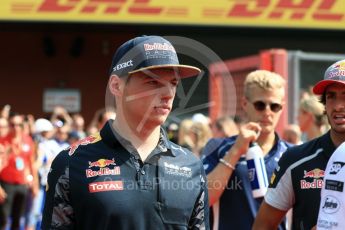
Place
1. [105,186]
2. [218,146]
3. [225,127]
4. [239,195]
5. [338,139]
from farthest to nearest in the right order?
[225,127]
[218,146]
[239,195]
[338,139]
[105,186]

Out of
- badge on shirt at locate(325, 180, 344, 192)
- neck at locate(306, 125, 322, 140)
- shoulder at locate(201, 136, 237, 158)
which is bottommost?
badge on shirt at locate(325, 180, 344, 192)

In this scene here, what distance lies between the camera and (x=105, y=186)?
3.48 metres

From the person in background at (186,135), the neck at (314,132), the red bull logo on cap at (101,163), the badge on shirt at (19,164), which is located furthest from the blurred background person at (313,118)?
the badge on shirt at (19,164)

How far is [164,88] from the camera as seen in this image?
3.52m

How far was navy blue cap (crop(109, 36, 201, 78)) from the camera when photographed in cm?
353

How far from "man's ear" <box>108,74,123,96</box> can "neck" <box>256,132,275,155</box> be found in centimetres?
232

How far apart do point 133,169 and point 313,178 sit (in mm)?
1325

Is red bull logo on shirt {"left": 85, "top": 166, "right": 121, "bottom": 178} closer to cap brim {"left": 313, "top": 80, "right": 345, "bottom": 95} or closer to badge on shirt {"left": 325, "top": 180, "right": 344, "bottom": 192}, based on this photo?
badge on shirt {"left": 325, "top": 180, "right": 344, "bottom": 192}

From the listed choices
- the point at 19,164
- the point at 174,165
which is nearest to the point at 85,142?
the point at 174,165

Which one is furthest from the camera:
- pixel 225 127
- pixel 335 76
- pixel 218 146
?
pixel 225 127

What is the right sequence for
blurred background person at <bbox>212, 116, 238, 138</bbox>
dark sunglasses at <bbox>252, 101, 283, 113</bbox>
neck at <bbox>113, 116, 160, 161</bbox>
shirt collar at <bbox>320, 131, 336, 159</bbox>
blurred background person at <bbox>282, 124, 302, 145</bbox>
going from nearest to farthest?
neck at <bbox>113, 116, 160, 161</bbox>, shirt collar at <bbox>320, 131, 336, 159</bbox>, dark sunglasses at <bbox>252, 101, 283, 113</bbox>, blurred background person at <bbox>282, 124, 302, 145</bbox>, blurred background person at <bbox>212, 116, 238, 138</bbox>

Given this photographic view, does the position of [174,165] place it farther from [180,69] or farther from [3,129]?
[3,129]

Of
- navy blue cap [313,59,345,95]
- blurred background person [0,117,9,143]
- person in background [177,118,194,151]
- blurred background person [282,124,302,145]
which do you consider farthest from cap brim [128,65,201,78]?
blurred background person [0,117,9,143]

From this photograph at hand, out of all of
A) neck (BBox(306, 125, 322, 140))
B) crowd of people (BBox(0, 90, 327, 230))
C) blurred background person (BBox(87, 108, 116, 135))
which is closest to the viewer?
blurred background person (BBox(87, 108, 116, 135))
